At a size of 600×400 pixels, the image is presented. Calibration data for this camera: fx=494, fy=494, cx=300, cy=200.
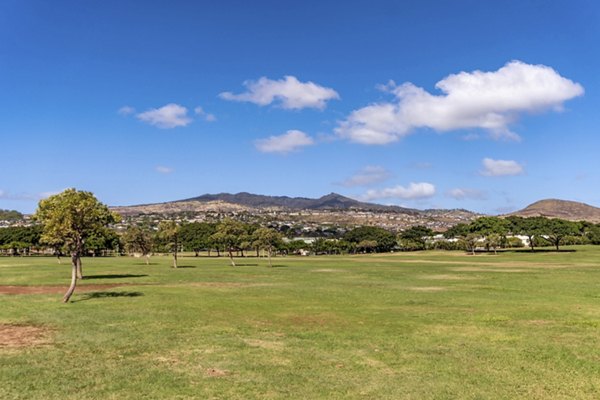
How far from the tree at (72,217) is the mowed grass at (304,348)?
499 cm

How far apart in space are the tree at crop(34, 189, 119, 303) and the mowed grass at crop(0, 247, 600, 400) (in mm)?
4991

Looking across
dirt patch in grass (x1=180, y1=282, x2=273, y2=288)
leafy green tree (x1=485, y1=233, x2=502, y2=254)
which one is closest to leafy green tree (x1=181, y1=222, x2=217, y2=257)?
leafy green tree (x1=485, y1=233, x2=502, y2=254)

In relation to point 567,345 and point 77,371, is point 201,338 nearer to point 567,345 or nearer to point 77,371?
point 77,371

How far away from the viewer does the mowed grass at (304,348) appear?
1766 centimetres

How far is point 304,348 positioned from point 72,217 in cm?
2513

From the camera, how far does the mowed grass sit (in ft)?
57.9

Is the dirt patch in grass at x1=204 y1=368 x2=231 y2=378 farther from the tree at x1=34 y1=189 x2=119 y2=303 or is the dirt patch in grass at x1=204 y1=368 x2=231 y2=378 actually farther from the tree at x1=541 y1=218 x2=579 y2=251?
the tree at x1=541 y1=218 x2=579 y2=251

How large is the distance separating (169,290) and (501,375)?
123 feet

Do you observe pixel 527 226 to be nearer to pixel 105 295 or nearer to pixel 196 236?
pixel 196 236

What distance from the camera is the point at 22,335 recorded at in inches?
1038

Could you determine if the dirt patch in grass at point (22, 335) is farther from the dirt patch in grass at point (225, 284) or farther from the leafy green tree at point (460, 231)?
the leafy green tree at point (460, 231)

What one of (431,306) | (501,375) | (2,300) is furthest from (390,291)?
(2,300)

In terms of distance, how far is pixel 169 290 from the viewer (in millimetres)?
50250

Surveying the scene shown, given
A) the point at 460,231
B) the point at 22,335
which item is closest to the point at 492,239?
the point at 460,231
